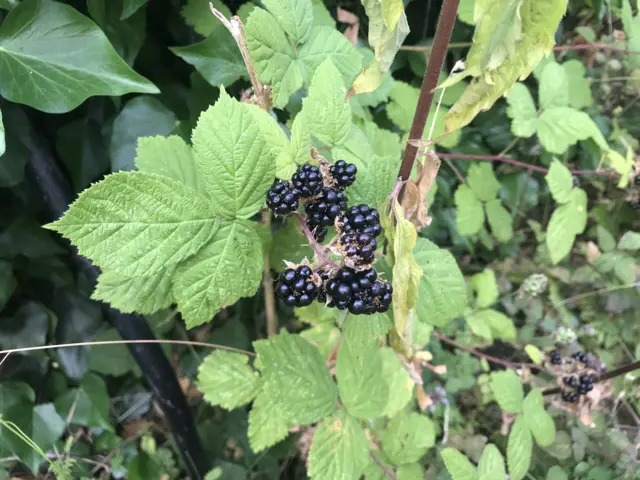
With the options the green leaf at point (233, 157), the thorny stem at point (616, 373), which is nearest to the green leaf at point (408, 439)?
the thorny stem at point (616, 373)

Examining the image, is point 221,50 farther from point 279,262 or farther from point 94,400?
point 94,400

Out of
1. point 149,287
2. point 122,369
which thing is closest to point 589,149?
point 149,287

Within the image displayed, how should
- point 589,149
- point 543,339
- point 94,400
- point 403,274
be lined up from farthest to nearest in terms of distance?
point 543,339 → point 589,149 → point 94,400 → point 403,274

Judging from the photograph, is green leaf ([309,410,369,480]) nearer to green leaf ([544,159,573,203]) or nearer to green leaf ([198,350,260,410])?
green leaf ([198,350,260,410])

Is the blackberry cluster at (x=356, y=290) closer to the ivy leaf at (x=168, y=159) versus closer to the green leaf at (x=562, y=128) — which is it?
the ivy leaf at (x=168, y=159)

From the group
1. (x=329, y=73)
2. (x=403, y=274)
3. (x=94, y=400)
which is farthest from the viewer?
(x=94, y=400)

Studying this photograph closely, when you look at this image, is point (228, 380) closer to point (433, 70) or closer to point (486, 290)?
point (433, 70)

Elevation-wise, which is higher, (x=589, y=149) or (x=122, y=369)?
(x=589, y=149)

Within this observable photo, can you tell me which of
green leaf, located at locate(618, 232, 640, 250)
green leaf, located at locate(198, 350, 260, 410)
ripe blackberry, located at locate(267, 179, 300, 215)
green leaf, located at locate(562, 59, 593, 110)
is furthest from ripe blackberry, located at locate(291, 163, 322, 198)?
green leaf, located at locate(618, 232, 640, 250)
